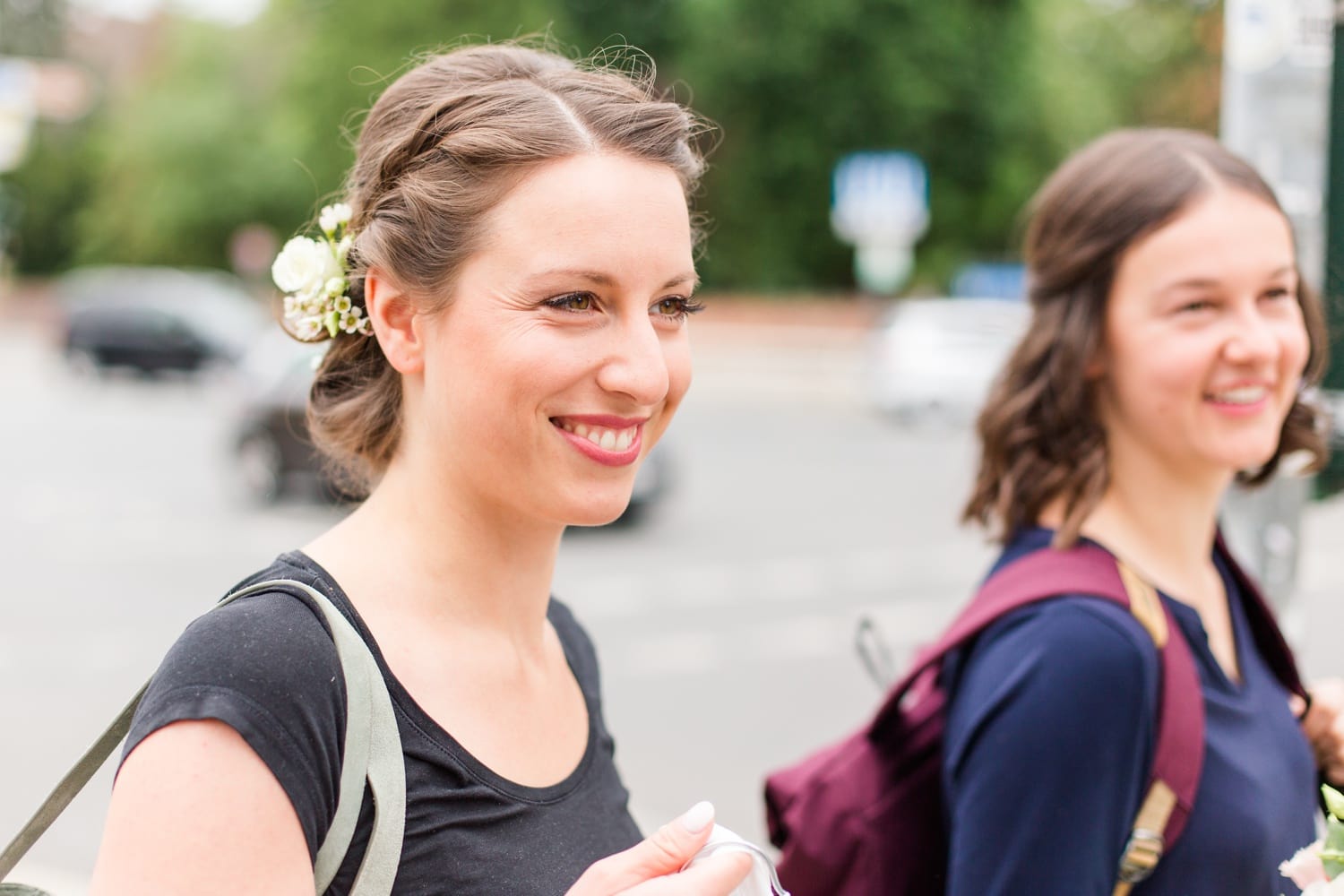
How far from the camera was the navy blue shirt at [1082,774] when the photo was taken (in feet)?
5.62

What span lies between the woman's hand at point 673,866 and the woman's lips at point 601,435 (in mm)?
418

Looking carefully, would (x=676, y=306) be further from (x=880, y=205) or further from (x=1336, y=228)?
(x=880, y=205)

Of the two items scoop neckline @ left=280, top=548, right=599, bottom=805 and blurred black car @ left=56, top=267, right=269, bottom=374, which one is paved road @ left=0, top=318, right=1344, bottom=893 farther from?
blurred black car @ left=56, top=267, right=269, bottom=374

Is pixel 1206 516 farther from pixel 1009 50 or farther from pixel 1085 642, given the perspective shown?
pixel 1009 50

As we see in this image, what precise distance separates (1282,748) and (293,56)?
38962 mm

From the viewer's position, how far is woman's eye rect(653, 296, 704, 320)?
5.20 feet

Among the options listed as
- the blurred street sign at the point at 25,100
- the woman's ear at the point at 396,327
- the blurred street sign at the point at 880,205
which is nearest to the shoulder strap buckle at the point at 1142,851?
the woman's ear at the point at 396,327

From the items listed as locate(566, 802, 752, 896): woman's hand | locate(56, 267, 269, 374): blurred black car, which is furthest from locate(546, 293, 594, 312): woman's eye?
locate(56, 267, 269, 374): blurred black car

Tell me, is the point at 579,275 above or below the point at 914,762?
above

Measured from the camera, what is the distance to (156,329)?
Result: 25.0 meters

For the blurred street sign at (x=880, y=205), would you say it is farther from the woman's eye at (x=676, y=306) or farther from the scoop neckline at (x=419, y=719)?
the scoop neckline at (x=419, y=719)

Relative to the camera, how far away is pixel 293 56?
1474 inches

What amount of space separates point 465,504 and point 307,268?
1.36ft

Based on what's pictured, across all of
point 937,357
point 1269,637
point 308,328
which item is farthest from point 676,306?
point 937,357
